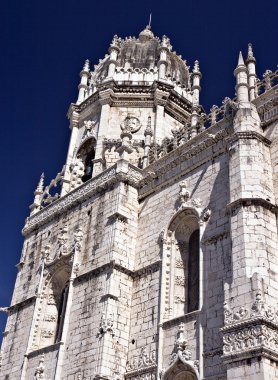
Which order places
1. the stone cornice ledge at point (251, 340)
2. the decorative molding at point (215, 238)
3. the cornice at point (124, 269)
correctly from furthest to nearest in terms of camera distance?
the cornice at point (124, 269), the decorative molding at point (215, 238), the stone cornice ledge at point (251, 340)

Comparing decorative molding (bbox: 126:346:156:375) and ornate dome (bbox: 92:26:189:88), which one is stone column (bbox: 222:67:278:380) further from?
ornate dome (bbox: 92:26:189:88)

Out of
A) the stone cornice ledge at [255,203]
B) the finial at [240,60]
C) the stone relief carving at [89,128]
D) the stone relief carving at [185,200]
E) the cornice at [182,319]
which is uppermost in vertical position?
the stone relief carving at [89,128]

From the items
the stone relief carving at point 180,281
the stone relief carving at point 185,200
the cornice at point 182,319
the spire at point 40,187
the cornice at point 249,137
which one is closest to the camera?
the cornice at point 182,319

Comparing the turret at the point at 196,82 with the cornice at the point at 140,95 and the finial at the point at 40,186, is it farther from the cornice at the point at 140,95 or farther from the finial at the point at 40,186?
the finial at the point at 40,186

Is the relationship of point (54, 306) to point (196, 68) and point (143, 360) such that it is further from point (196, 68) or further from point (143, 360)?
point (196, 68)

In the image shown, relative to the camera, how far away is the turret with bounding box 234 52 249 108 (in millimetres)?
16688

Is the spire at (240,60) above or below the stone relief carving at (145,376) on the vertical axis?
above

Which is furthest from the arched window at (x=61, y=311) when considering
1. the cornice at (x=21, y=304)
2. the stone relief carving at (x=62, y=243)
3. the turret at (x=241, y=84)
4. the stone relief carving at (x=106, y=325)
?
the turret at (x=241, y=84)

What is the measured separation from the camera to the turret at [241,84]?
54.7 feet

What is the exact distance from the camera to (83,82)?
2788cm

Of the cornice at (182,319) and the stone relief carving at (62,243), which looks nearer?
the cornice at (182,319)

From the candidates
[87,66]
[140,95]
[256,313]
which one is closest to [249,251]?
[256,313]

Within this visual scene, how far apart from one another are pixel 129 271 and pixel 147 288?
1.04 m

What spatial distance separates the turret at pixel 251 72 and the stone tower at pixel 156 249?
→ 2.7 inches
